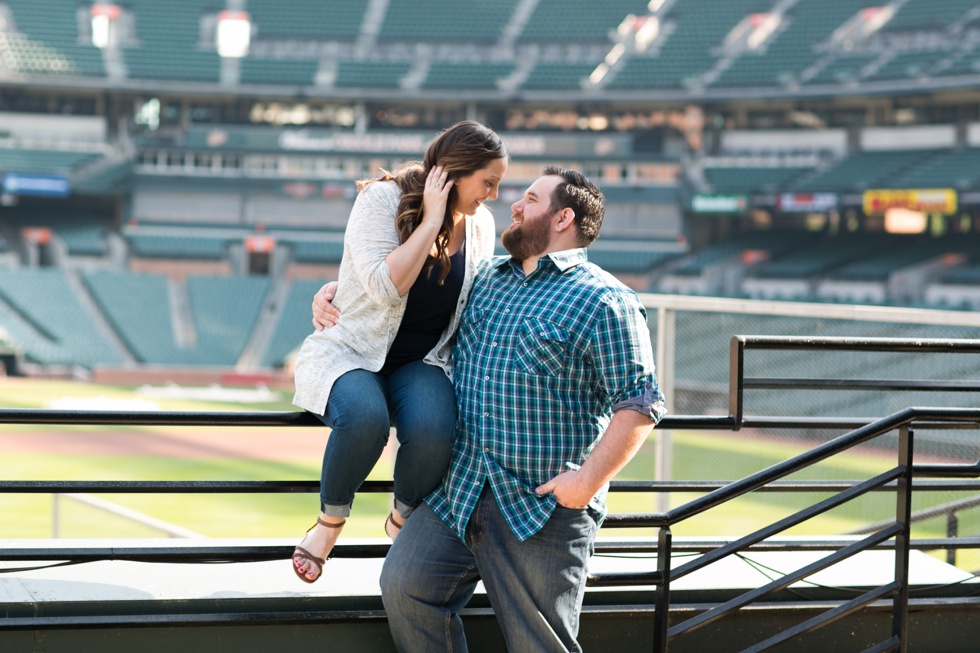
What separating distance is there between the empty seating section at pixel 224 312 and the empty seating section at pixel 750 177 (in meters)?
17.5

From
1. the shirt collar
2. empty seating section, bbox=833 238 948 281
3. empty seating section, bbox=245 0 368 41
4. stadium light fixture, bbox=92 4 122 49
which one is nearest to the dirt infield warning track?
the shirt collar

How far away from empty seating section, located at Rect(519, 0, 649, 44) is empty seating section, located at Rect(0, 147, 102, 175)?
19055 mm

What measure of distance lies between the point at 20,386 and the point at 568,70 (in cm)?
2540

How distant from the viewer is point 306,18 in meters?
46.8

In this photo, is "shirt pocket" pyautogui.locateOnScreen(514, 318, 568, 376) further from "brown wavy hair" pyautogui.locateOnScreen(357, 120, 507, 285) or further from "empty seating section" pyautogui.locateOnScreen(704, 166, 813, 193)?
"empty seating section" pyautogui.locateOnScreen(704, 166, 813, 193)

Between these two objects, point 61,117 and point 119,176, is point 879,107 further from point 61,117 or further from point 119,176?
point 61,117

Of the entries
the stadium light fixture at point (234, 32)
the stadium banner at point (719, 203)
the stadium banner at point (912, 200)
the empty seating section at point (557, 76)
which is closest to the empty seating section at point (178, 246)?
the stadium light fixture at point (234, 32)

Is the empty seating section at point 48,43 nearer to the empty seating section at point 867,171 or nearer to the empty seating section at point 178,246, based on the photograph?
the empty seating section at point 178,246

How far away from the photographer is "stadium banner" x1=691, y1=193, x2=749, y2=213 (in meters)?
38.3

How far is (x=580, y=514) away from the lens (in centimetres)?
321

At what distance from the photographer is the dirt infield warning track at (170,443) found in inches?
750

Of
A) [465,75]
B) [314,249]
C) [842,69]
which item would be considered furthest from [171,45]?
[842,69]

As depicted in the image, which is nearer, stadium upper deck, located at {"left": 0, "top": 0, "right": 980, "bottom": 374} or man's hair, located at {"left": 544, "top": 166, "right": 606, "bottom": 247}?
man's hair, located at {"left": 544, "top": 166, "right": 606, "bottom": 247}

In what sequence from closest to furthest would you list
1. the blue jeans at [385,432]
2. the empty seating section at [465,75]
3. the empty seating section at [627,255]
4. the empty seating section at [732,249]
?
the blue jeans at [385,432]
the empty seating section at [732,249]
the empty seating section at [627,255]
the empty seating section at [465,75]
